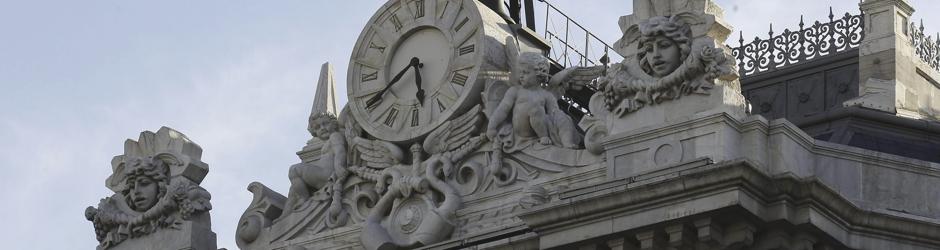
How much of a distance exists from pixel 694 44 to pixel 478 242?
3.16 m

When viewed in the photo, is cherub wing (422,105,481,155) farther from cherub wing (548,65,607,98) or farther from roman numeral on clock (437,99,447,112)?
cherub wing (548,65,607,98)

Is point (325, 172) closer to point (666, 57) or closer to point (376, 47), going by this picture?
point (376, 47)

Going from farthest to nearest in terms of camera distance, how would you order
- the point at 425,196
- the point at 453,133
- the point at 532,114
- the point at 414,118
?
the point at 414,118 < the point at 453,133 < the point at 425,196 < the point at 532,114

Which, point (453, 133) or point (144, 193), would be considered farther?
point (144, 193)

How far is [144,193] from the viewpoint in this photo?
35.6 m

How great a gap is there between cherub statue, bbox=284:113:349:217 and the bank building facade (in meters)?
0.02

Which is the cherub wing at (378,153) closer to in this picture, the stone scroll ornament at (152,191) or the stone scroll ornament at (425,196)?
the stone scroll ornament at (425,196)

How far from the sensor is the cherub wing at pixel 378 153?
33438 millimetres

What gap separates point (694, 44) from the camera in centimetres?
3072

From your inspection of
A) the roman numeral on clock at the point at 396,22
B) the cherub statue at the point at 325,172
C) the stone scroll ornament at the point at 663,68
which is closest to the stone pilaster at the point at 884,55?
the stone scroll ornament at the point at 663,68

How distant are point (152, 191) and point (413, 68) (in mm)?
3777

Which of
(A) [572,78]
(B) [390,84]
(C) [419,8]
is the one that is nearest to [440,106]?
(B) [390,84]

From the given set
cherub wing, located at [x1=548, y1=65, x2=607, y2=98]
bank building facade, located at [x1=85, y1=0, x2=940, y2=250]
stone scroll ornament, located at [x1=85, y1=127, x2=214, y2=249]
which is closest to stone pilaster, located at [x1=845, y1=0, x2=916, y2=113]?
bank building facade, located at [x1=85, y1=0, x2=940, y2=250]

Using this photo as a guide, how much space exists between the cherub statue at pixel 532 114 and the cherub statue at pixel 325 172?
2141 millimetres
